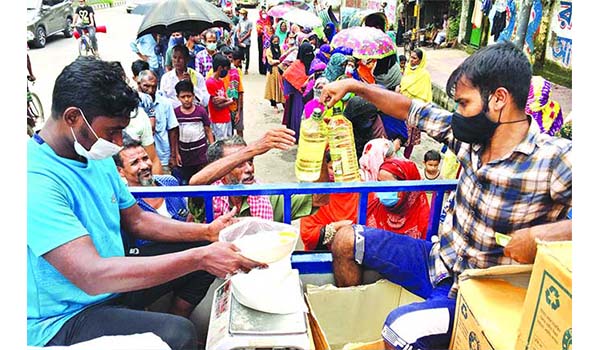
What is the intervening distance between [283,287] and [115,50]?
1420 cm

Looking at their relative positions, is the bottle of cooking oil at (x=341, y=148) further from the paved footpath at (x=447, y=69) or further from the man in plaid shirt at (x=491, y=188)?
the paved footpath at (x=447, y=69)

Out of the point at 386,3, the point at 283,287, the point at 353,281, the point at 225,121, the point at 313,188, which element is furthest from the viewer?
the point at 386,3

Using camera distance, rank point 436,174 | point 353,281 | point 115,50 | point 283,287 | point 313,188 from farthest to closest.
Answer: point 115,50 → point 436,174 → point 353,281 → point 313,188 → point 283,287

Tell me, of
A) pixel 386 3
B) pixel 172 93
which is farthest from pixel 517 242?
pixel 386 3

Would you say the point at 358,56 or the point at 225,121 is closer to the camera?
the point at 358,56

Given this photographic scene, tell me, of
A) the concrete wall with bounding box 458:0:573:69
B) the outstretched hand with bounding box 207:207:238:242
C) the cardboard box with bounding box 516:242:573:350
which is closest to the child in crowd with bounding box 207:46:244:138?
the outstretched hand with bounding box 207:207:238:242

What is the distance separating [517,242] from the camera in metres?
1.81

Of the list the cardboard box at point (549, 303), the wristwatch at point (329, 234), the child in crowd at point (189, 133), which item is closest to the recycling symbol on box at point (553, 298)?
the cardboard box at point (549, 303)

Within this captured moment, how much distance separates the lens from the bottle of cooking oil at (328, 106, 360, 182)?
2.77 metres

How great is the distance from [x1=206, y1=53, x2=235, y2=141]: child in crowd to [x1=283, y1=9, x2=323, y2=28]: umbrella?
8.97 feet

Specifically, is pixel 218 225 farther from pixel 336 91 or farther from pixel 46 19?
pixel 46 19

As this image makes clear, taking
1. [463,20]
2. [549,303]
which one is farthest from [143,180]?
[463,20]

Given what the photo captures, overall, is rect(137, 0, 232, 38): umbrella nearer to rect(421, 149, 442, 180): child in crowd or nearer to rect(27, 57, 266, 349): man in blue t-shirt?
rect(421, 149, 442, 180): child in crowd

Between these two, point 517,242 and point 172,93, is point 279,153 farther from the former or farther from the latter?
point 517,242
